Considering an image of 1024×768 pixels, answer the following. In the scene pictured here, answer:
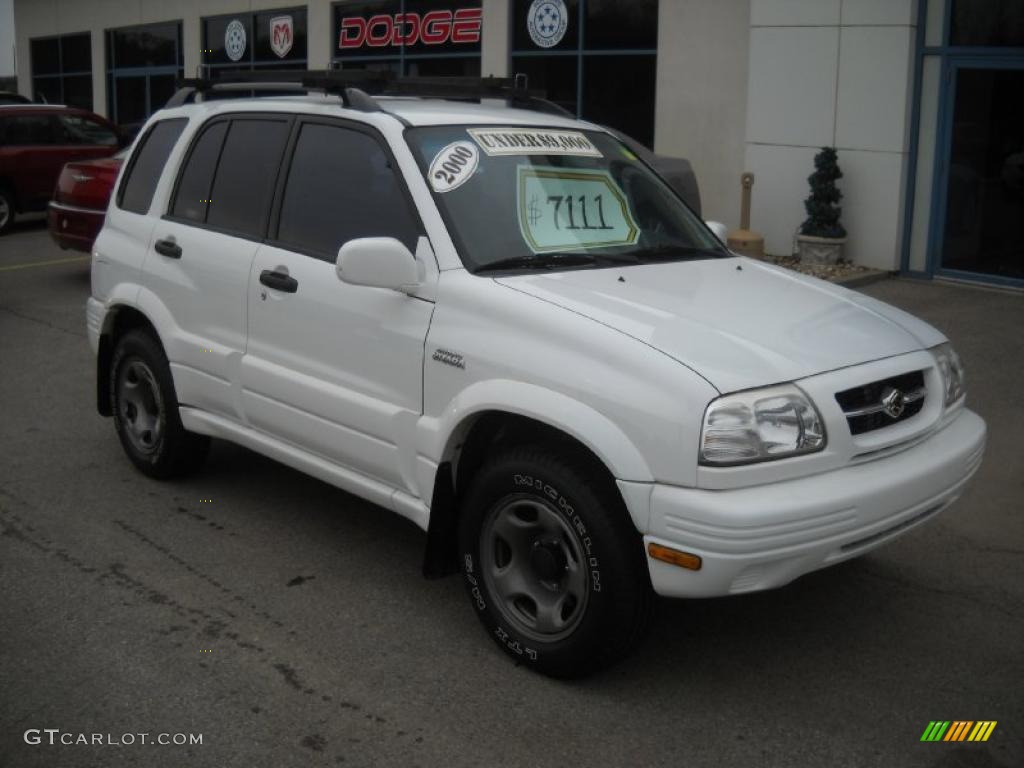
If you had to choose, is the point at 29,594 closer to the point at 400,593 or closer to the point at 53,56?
the point at 400,593

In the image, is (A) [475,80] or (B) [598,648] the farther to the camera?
(A) [475,80]

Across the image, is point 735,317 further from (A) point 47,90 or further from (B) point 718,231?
(A) point 47,90

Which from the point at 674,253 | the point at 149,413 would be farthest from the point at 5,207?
the point at 674,253

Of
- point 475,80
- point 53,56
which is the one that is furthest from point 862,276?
point 53,56

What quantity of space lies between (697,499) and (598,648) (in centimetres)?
67

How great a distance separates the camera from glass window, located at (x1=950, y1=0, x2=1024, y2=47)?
1167cm

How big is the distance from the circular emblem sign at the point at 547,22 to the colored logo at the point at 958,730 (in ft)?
45.3

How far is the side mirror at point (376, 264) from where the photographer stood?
443cm

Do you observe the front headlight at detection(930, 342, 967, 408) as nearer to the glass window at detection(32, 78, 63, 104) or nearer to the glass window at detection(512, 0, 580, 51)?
the glass window at detection(512, 0, 580, 51)

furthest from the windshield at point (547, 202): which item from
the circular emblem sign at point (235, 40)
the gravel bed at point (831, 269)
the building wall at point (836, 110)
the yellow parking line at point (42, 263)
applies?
the circular emblem sign at point (235, 40)

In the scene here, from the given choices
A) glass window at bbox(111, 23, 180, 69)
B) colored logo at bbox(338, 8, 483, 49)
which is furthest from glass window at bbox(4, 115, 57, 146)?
glass window at bbox(111, 23, 180, 69)

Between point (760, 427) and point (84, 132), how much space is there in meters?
16.3

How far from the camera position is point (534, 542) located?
428cm

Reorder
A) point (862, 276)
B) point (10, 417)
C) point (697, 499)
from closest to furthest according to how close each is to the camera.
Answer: point (697, 499) < point (10, 417) < point (862, 276)
